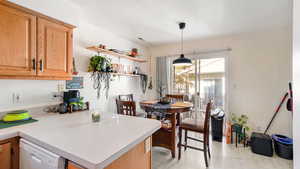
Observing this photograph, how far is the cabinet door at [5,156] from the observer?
113cm

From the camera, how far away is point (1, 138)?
1.12 meters

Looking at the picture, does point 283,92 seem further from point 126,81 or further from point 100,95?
point 100,95

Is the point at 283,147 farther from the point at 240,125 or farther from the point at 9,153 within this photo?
the point at 9,153

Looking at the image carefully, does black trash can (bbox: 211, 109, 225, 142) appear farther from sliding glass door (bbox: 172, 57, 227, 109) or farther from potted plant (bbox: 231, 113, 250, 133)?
sliding glass door (bbox: 172, 57, 227, 109)

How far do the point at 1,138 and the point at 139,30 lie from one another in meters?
2.68

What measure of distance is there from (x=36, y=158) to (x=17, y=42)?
48.8 inches

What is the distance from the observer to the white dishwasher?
0.84m

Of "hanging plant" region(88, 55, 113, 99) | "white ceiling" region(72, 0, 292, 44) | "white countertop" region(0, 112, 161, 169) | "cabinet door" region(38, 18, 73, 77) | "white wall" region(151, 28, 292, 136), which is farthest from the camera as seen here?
"white wall" region(151, 28, 292, 136)

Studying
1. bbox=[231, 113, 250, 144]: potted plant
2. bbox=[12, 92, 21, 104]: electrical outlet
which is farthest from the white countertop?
bbox=[231, 113, 250, 144]: potted plant

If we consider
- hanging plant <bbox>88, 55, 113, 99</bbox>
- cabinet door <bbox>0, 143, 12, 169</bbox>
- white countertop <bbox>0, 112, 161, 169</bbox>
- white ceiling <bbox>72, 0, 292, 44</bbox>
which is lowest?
cabinet door <bbox>0, 143, 12, 169</bbox>

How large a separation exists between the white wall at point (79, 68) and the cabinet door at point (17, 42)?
0.16 m

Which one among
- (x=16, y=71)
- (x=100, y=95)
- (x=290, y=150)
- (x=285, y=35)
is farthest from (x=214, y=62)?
(x=16, y=71)

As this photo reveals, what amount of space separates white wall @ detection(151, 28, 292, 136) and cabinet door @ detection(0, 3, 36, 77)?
11.7 ft

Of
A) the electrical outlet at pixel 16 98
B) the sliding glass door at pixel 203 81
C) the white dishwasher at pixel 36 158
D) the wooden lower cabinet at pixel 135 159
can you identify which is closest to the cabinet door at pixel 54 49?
the electrical outlet at pixel 16 98
